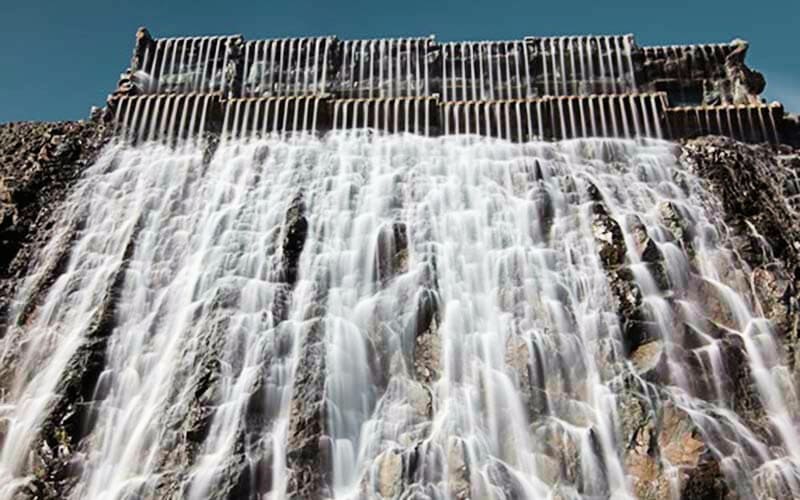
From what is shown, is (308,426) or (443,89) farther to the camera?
(443,89)

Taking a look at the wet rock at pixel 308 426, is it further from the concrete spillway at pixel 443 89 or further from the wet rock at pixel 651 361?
the concrete spillway at pixel 443 89

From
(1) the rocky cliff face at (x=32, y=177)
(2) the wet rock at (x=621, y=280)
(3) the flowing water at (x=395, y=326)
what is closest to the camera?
(3) the flowing water at (x=395, y=326)

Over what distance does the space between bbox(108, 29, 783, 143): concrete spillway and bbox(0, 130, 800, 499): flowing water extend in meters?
1.21

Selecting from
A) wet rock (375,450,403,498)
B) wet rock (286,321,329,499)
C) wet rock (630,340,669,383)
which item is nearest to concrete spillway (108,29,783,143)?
wet rock (630,340,669,383)

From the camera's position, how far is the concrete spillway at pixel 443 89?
19.8m

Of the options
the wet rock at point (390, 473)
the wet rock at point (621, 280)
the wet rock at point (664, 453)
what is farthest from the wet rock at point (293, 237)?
the wet rock at point (664, 453)

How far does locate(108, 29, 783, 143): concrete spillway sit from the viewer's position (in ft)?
65.0

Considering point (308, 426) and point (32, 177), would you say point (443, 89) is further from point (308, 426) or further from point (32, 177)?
point (308, 426)

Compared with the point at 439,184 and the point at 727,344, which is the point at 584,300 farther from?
the point at 439,184

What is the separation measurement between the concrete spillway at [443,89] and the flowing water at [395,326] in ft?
3.98

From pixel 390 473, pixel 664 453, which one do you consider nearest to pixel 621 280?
pixel 664 453

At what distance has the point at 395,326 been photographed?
560 inches

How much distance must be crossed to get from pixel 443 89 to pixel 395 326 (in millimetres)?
9906

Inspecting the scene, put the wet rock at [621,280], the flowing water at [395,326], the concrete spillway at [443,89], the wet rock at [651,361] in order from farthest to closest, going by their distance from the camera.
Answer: the concrete spillway at [443,89] < the wet rock at [621,280] < the wet rock at [651,361] < the flowing water at [395,326]
